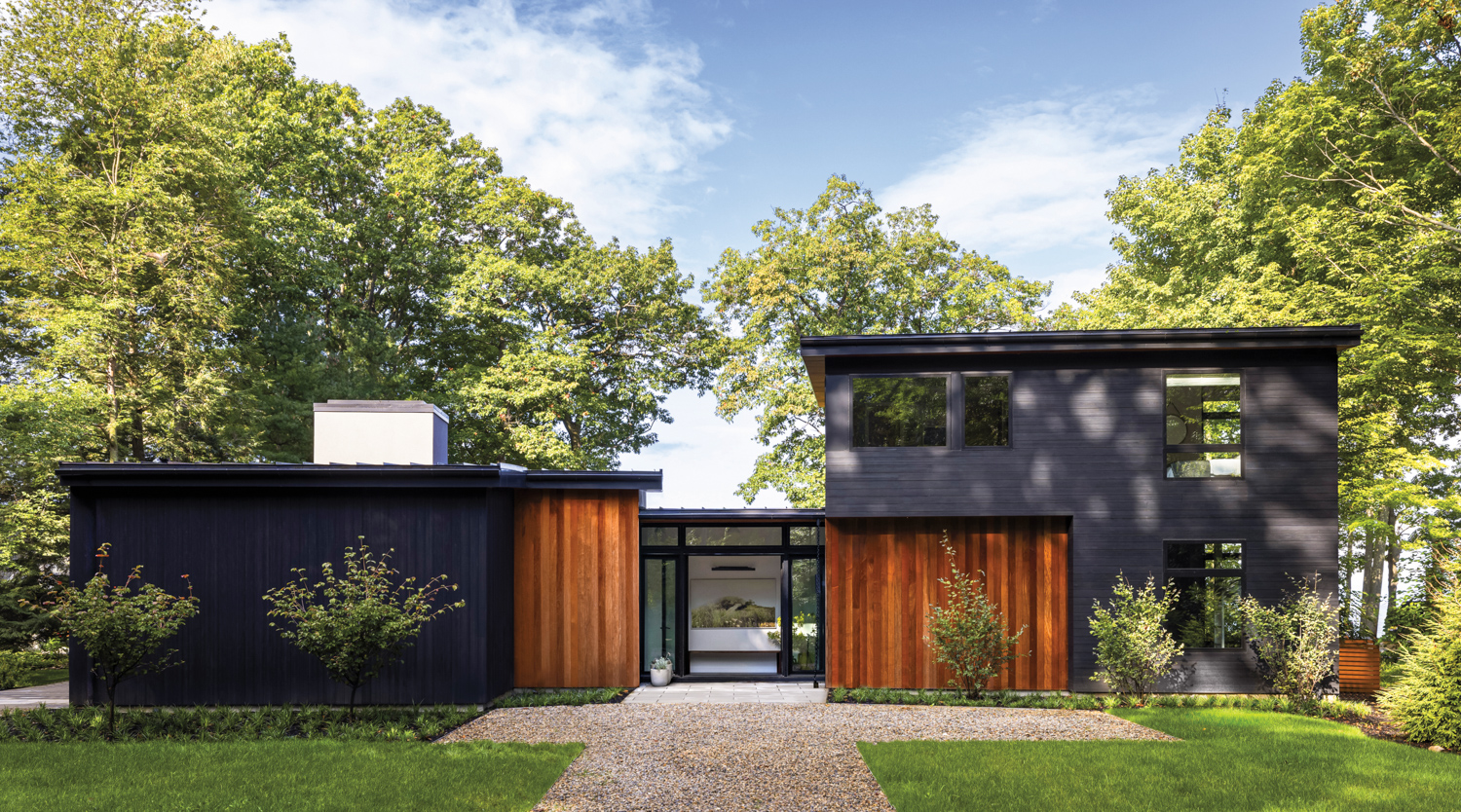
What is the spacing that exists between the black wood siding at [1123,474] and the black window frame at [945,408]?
0.05 meters

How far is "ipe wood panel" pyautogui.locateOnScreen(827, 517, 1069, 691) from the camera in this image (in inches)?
419

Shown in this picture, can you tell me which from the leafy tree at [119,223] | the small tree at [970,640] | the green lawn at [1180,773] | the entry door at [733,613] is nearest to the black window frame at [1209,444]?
the small tree at [970,640]

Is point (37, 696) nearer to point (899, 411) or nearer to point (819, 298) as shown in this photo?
point (899, 411)

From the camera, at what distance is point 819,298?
20.7m

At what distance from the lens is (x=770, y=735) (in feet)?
26.2

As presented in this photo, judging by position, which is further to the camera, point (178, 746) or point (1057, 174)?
point (1057, 174)

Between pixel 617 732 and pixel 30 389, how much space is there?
1373cm

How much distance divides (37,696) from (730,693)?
9.37 m

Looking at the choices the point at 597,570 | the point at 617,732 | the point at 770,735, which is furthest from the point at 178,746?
the point at 770,735

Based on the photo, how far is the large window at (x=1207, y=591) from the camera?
33.5 feet

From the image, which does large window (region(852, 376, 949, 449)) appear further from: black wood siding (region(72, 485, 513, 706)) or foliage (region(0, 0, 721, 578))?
foliage (region(0, 0, 721, 578))

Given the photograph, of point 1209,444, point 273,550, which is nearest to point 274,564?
point 273,550

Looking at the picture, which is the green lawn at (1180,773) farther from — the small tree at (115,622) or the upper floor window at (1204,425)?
the small tree at (115,622)

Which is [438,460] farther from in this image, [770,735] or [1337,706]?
[1337,706]
